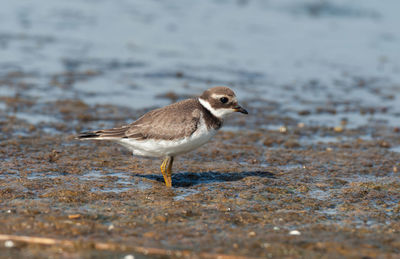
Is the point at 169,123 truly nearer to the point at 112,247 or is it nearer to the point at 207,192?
the point at 207,192

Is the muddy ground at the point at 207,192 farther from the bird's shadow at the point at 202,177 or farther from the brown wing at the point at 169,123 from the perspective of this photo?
the brown wing at the point at 169,123

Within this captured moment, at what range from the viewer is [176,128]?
7.06 m

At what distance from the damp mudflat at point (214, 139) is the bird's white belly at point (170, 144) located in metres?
0.45

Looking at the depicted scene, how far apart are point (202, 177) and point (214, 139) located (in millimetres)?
2197

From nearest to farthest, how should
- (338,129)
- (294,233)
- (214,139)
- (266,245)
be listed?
(266,245) < (294,233) < (214,139) < (338,129)

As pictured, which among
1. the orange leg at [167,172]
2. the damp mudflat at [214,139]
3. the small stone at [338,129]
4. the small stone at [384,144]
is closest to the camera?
the damp mudflat at [214,139]

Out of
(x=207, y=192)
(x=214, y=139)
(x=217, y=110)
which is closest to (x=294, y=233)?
(x=207, y=192)

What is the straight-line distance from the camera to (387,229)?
5867 millimetres

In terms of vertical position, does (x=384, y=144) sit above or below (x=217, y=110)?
below

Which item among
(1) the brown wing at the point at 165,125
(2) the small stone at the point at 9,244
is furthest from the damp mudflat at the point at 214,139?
(1) the brown wing at the point at 165,125

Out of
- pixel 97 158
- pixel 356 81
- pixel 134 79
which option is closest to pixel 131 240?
pixel 97 158

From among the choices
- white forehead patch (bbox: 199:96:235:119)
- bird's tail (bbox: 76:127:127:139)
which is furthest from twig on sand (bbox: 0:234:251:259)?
white forehead patch (bbox: 199:96:235:119)

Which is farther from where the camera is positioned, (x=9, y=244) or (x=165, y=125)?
(x=165, y=125)

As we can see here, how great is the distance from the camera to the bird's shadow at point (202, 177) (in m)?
7.56
